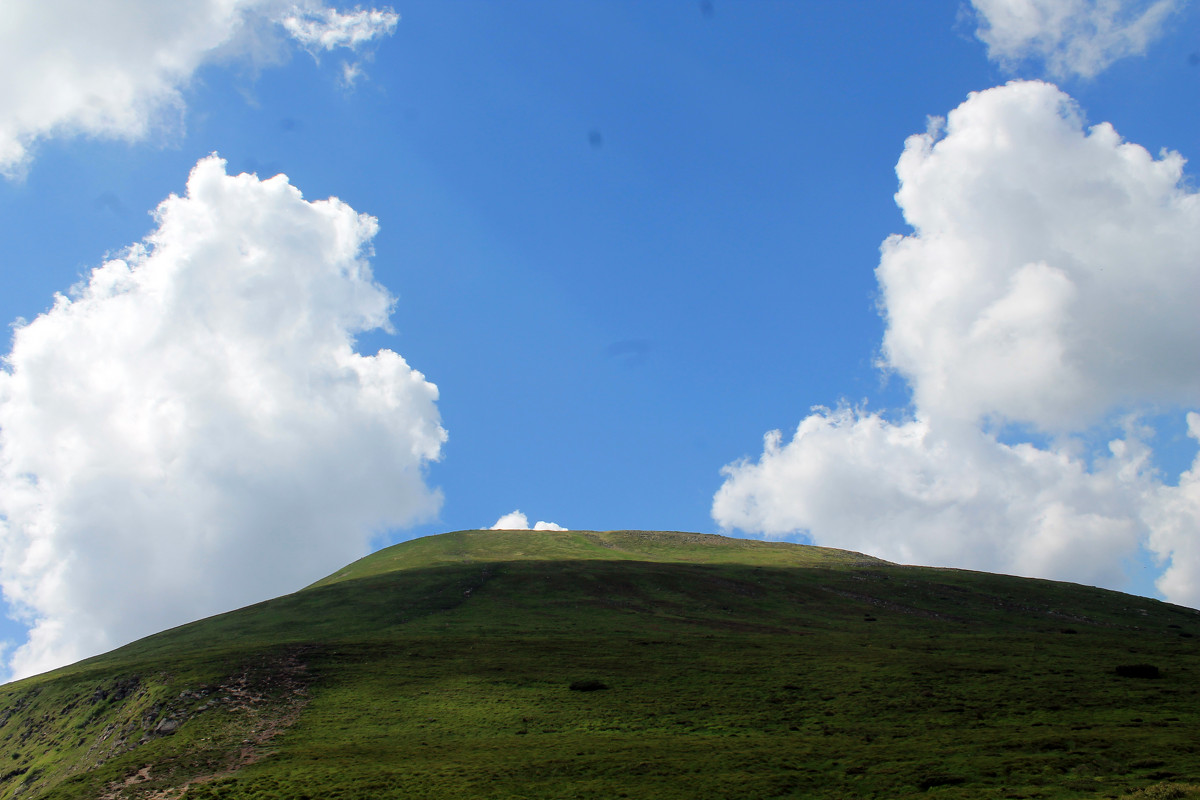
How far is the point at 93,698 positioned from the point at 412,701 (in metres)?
33.5

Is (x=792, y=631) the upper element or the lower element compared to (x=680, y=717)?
upper

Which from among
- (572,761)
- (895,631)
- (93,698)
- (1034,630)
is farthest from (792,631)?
(93,698)

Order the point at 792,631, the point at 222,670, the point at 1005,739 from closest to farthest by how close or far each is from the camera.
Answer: the point at 1005,739
the point at 222,670
the point at 792,631

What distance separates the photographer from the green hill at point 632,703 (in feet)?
Answer: 120

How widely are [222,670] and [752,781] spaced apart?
173ft

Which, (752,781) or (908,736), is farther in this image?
(908,736)

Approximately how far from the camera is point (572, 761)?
40406 millimetres

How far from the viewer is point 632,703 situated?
5334cm

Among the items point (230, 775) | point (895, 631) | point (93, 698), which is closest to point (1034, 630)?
point (895, 631)

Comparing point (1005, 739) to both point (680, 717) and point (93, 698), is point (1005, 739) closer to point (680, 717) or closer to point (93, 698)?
point (680, 717)

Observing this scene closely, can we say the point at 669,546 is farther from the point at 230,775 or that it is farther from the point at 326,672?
the point at 230,775

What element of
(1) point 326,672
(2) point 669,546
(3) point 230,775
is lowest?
(3) point 230,775

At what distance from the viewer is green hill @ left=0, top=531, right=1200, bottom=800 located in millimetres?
36656

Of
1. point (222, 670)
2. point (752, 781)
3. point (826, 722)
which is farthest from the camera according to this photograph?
point (222, 670)
